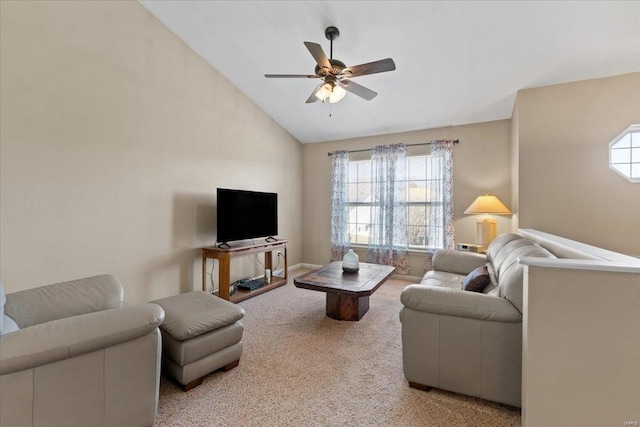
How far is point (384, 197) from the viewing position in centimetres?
465

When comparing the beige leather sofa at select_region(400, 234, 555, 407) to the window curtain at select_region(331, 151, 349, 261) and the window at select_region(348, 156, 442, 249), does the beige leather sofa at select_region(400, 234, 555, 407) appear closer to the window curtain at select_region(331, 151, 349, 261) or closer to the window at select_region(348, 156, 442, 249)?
the window at select_region(348, 156, 442, 249)

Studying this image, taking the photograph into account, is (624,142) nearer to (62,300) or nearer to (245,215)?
(245,215)

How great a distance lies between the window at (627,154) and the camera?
2.91 meters

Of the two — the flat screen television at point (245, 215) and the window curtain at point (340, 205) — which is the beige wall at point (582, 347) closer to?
the flat screen television at point (245, 215)

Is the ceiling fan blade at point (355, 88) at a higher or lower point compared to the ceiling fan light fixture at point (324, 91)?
higher

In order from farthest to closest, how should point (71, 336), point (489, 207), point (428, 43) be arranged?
1. point (489, 207)
2. point (428, 43)
3. point (71, 336)

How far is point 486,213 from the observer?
369 cm

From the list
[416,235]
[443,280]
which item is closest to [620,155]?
[443,280]

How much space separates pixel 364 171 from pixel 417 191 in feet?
3.34

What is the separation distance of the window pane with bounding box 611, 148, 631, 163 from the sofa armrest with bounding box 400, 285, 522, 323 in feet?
8.95

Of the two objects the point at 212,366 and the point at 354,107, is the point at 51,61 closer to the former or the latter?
the point at 212,366

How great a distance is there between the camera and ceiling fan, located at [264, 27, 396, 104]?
2217 millimetres

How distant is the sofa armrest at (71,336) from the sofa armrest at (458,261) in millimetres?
2940

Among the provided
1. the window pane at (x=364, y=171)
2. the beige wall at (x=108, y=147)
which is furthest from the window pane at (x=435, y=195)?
the beige wall at (x=108, y=147)
